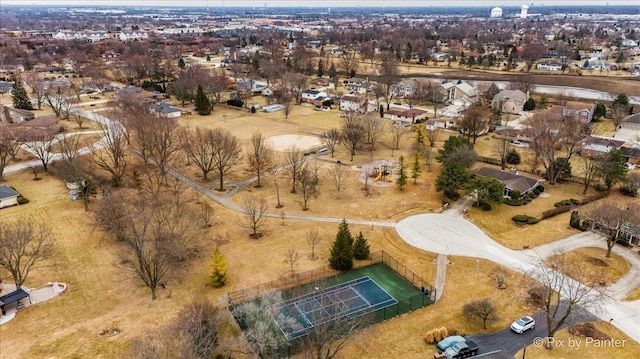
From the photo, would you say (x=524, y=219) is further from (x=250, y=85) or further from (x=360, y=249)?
(x=250, y=85)

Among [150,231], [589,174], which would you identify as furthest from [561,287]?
[150,231]

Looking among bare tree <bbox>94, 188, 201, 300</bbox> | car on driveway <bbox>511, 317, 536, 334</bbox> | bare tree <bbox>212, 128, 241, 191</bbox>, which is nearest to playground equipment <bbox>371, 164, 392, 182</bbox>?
bare tree <bbox>212, 128, 241, 191</bbox>

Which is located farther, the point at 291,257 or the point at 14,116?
the point at 14,116

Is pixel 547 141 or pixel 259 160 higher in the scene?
pixel 547 141

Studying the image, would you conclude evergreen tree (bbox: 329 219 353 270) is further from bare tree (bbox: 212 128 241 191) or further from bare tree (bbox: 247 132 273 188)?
bare tree (bbox: 212 128 241 191)

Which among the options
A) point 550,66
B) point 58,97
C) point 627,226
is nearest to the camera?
point 627,226

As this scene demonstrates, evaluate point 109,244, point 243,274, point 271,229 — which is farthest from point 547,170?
point 109,244

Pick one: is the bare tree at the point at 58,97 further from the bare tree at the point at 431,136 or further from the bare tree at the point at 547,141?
the bare tree at the point at 547,141

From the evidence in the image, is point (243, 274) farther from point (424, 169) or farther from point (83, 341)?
point (424, 169)
